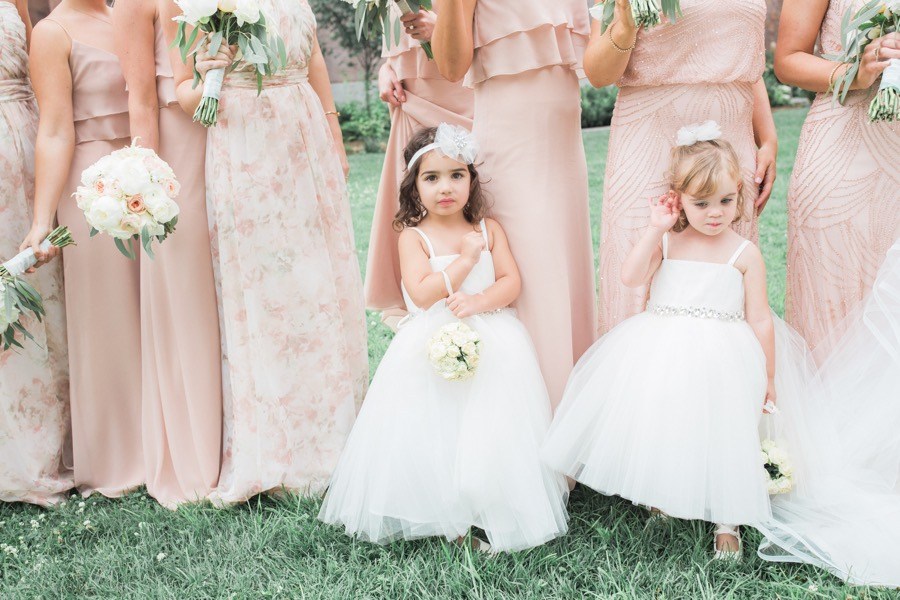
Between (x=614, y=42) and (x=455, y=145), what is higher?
(x=614, y=42)

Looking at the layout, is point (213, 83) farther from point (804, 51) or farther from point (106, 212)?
point (804, 51)

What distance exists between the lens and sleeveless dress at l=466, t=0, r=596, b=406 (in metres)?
3.46

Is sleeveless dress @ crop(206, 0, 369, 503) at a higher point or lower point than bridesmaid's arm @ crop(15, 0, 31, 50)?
lower

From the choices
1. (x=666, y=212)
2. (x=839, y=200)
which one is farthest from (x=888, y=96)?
(x=666, y=212)

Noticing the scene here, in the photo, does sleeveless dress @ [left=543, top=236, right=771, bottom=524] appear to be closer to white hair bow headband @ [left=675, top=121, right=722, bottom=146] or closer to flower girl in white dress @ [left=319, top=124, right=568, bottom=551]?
flower girl in white dress @ [left=319, top=124, right=568, bottom=551]

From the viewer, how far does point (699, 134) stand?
320cm

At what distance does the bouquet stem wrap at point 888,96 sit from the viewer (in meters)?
3.03

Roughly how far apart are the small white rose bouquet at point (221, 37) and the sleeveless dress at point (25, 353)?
1.01 m

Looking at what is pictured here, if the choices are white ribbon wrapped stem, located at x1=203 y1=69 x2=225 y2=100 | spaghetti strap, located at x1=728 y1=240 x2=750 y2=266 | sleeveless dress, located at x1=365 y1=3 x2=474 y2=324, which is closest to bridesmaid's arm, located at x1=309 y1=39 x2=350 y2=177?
sleeveless dress, located at x1=365 y1=3 x2=474 y2=324

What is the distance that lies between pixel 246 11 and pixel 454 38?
0.82 meters

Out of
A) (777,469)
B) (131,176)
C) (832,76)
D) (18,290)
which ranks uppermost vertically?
(832,76)

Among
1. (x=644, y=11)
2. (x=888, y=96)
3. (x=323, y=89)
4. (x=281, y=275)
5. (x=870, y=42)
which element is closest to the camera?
(x=644, y=11)

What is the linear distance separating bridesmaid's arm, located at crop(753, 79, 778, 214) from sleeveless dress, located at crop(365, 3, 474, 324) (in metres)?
1.47

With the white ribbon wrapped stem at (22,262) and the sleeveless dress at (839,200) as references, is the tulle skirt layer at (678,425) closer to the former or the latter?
the sleeveless dress at (839,200)
